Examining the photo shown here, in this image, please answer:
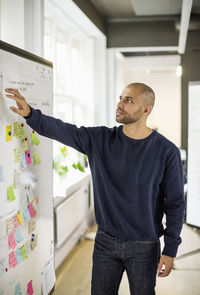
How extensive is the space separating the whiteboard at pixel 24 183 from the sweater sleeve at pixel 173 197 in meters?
0.78

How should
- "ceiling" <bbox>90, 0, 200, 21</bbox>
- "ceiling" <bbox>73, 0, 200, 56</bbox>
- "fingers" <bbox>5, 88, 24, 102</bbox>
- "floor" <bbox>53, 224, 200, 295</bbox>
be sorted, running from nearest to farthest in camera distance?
"fingers" <bbox>5, 88, 24, 102</bbox>, "floor" <bbox>53, 224, 200, 295</bbox>, "ceiling" <bbox>90, 0, 200, 21</bbox>, "ceiling" <bbox>73, 0, 200, 56</bbox>

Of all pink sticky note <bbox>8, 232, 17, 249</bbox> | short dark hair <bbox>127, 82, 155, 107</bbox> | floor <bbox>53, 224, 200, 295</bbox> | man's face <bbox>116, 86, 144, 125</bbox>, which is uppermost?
short dark hair <bbox>127, 82, 155, 107</bbox>

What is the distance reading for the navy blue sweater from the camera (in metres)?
1.82

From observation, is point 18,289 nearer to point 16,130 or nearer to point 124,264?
point 124,264

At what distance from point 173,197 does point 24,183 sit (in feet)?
2.71

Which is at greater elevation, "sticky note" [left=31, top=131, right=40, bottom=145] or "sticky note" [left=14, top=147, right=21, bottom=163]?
"sticky note" [left=31, top=131, right=40, bottom=145]


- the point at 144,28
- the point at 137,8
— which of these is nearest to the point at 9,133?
the point at 137,8

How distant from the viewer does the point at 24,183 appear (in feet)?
6.55

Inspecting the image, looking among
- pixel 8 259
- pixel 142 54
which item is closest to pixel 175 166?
pixel 8 259

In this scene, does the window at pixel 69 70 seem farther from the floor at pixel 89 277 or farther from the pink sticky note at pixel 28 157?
the pink sticky note at pixel 28 157

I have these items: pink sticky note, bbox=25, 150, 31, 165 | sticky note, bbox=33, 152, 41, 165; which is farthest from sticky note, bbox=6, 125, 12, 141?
sticky note, bbox=33, 152, 41, 165

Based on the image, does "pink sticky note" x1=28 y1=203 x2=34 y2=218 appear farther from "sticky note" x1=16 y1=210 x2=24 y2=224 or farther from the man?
the man

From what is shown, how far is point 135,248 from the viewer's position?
1.81 meters

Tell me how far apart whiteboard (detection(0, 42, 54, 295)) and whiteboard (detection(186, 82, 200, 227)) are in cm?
180
